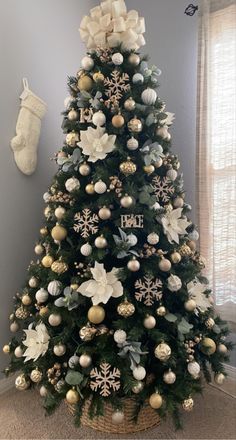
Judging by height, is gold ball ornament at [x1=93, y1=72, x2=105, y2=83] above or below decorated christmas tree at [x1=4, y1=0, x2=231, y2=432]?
above

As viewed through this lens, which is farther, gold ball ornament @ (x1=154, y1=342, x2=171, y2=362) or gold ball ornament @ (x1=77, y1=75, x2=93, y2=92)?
gold ball ornament @ (x1=77, y1=75, x2=93, y2=92)

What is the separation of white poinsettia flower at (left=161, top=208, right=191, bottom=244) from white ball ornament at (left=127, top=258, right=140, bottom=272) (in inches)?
8.0

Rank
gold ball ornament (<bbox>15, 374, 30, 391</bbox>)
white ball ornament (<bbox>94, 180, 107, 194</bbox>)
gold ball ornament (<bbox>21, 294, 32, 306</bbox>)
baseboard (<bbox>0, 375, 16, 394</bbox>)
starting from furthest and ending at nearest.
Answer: baseboard (<bbox>0, 375, 16, 394</bbox>) → gold ball ornament (<bbox>21, 294, 32, 306</bbox>) → gold ball ornament (<bbox>15, 374, 30, 391</bbox>) → white ball ornament (<bbox>94, 180, 107, 194</bbox>)

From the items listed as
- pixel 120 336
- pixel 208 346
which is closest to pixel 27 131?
pixel 120 336

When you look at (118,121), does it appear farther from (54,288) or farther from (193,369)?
(193,369)

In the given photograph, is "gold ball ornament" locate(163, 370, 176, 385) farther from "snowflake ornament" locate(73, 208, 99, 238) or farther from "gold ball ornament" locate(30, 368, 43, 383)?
"snowflake ornament" locate(73, 208, 99, 238)

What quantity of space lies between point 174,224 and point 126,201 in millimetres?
261

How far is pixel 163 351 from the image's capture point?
3.75 feet

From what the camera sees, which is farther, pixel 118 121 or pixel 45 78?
pixel 45 78

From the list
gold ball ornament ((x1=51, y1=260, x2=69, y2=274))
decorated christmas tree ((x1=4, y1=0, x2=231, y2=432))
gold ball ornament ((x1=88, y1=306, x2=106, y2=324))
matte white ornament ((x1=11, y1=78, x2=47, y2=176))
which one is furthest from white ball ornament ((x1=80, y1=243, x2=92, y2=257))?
matte white ornament ((x1=11, y1=78, x2=47, y2=176))

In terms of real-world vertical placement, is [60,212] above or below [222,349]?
above

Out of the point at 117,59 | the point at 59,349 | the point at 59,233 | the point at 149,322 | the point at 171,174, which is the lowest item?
the point at 59,349

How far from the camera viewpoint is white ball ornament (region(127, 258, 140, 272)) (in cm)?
119

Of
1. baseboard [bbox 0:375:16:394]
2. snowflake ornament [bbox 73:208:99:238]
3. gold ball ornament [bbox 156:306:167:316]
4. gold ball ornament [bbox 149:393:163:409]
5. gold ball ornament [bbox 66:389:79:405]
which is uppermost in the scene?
snowflake ornament [bbox 73:208:99:238]
